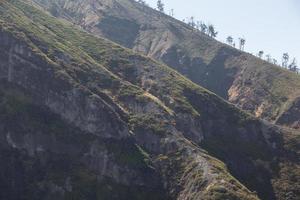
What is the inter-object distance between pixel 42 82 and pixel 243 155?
2960 inches

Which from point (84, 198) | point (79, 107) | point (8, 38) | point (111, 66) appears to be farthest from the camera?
point (111, 66)

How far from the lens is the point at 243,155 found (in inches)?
6683

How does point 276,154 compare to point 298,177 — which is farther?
point 276,154

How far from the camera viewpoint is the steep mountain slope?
136m

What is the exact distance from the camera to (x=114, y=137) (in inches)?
5969

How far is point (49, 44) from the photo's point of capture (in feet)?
595

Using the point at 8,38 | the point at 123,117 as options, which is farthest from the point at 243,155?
the point at 8,38

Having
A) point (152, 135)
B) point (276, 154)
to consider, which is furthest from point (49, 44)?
point (276, 154)

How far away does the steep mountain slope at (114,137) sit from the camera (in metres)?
136

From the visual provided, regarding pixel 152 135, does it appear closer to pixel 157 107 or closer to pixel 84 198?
pixel 157 107

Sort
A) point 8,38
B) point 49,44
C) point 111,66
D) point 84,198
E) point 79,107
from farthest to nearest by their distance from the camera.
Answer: point 111,66 → point 49,44 → point 8,38 → point 79,107 → point 84,198

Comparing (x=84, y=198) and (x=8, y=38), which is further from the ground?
(x=8, y=38)

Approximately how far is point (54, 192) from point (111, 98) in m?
46.3

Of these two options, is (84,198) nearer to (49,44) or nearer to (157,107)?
(157,107)
